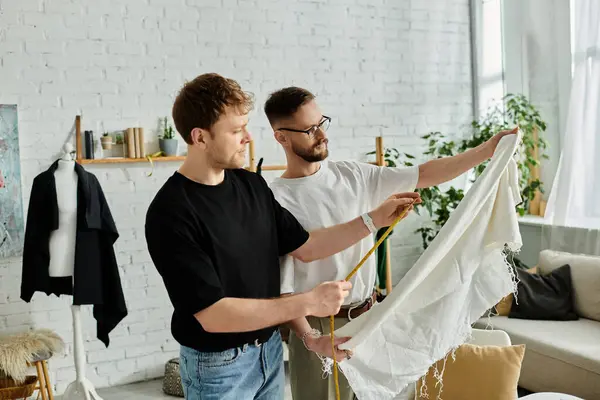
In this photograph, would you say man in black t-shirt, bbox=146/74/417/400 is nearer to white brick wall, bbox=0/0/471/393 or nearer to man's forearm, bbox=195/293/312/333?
man's forearm, bbox=195/293/312/333

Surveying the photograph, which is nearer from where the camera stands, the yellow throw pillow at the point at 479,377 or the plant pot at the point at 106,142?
the yellow throw pillow at the point at 479,377

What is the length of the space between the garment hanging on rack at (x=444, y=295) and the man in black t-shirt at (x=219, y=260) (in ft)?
0.93

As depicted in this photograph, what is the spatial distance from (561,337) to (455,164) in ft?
6.85

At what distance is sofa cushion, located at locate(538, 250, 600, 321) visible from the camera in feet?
14.7

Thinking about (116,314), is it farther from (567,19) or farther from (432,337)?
(567,19)

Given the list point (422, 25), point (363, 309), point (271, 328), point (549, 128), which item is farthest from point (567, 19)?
point (271, 328)

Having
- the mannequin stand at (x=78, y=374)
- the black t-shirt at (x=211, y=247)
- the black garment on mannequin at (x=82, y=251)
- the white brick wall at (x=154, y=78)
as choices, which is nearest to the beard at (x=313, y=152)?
the black t-shirt at (x=211, y=247)

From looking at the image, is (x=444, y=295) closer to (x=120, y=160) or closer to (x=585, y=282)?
(x=585, y=282)

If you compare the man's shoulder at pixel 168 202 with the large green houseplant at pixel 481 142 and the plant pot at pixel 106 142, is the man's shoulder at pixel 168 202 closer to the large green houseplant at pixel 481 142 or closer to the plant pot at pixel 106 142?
the plant pot at pixel 106 142

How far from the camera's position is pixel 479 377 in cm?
306

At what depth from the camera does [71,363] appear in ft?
15.8

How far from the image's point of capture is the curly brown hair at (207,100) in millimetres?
1908

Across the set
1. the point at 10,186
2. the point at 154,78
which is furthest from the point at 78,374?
the point at 154,78

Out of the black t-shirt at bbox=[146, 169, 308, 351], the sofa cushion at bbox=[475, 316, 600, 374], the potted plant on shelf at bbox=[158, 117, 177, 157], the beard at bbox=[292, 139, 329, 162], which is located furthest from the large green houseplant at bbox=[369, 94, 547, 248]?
the black t-shirt at bbox=[146, 169, 308, 351]
